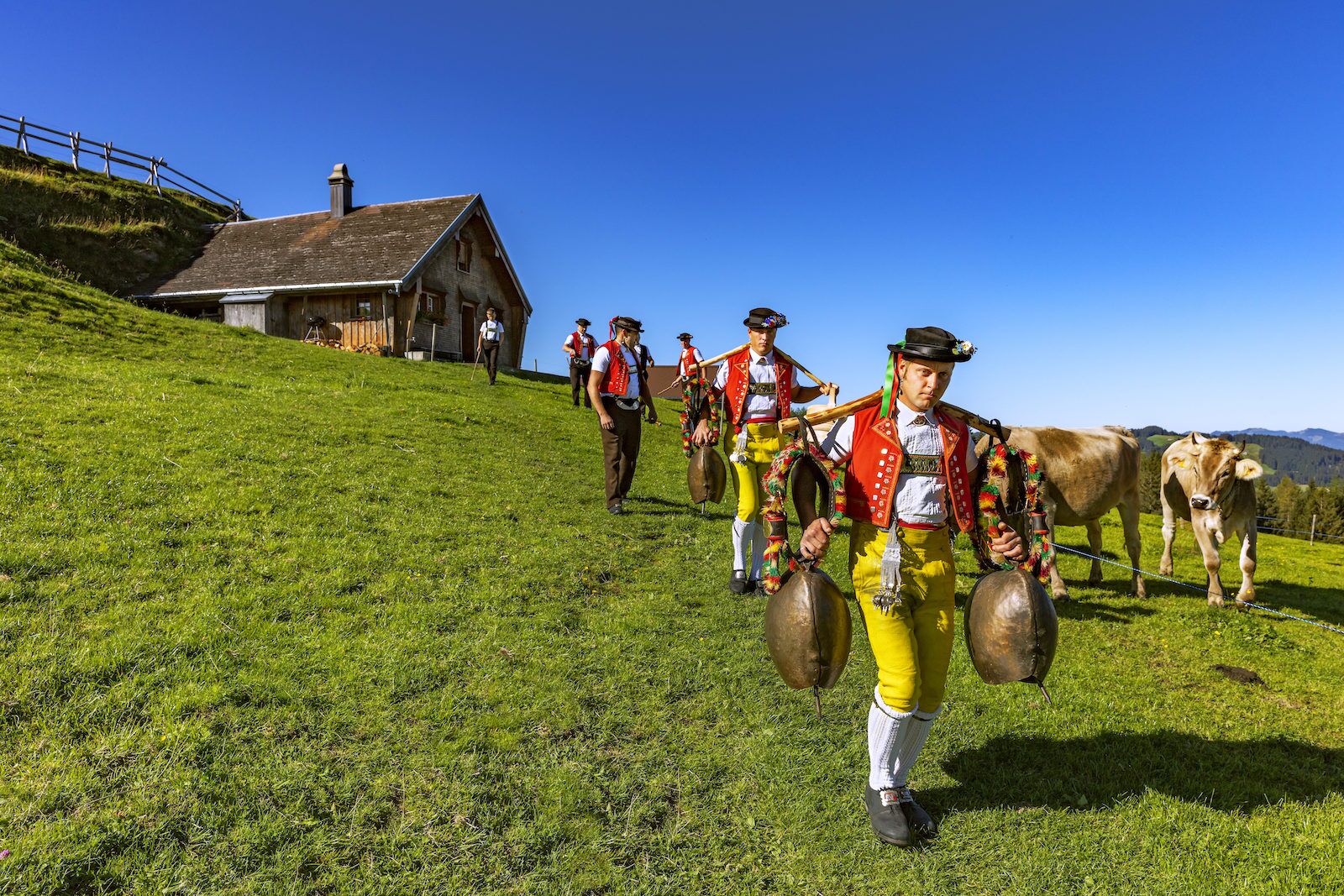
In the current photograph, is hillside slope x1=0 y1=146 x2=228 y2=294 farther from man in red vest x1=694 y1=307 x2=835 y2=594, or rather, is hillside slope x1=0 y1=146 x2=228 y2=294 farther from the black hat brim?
the black hat brim

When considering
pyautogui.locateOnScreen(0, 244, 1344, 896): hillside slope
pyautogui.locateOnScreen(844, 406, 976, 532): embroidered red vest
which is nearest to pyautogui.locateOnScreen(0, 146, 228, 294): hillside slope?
pyautogui.locateOnScreen(0, 244, 1344, 896): hillside slope

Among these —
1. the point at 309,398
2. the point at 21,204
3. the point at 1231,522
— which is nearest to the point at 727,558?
the point at 1231,522

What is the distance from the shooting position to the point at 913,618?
3.57m

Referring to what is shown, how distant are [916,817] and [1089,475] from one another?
7.22 metres

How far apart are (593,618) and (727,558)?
2.72 meters

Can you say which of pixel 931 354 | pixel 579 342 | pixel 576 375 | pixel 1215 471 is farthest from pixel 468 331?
pixel 931 354

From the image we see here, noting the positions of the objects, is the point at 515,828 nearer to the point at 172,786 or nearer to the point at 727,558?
the point at 172,786

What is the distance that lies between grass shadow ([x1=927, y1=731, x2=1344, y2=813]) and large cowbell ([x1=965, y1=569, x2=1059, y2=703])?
1202 mm

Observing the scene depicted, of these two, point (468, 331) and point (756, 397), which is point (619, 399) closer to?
point (756, 397)

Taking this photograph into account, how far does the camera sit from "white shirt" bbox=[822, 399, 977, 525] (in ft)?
11.6

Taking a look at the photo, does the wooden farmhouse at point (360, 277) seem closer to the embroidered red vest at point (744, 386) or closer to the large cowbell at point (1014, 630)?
the embroidered red vest at point (744, 386)

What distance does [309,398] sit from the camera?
13.4m

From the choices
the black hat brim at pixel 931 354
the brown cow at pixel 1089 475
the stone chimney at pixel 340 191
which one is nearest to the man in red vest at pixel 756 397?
the black hat brim at pixel 931 354

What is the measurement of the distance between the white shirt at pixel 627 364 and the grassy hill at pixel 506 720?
196 cm
